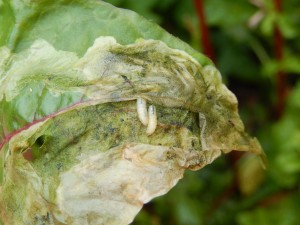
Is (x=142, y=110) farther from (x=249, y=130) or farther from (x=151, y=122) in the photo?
(x=249, y=130)

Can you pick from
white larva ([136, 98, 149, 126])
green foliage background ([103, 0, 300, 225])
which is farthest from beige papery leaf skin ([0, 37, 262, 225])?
green foliage background ([103, 0, 300, 225])


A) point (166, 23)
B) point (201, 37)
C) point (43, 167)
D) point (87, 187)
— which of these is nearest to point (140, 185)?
point (87, 187)

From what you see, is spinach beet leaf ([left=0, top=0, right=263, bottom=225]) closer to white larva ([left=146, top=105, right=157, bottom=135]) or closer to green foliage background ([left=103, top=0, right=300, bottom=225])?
white larva ([left=146, top=105, right=157, bottom=135])

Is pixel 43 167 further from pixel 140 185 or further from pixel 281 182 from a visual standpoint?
pixel 281 182

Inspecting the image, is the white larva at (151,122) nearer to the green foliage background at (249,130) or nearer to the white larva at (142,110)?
the white larva at (142,110)

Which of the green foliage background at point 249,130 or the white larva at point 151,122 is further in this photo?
the green foliage background at point 249,130

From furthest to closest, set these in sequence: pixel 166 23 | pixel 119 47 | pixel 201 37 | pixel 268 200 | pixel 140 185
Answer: pixel 166 23 → pixel 268 200 → pixel 201 37 → pixel 119 47 → pixel 140 185

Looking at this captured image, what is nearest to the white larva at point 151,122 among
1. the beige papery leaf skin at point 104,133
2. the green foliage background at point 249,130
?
the beige papery leaf skin at point 104,133
